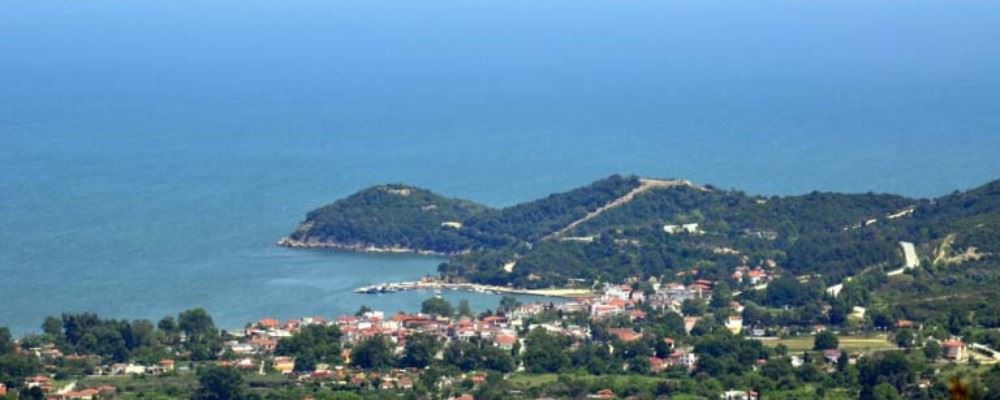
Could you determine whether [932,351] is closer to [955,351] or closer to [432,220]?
[955,351]

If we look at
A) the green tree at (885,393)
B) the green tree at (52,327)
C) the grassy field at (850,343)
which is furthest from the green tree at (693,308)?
the green tree at (52,327)

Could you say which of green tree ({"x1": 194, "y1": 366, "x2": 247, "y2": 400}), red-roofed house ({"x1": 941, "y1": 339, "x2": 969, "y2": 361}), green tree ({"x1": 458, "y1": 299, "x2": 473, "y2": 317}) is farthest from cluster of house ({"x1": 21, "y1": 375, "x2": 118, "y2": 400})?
red-roofed house ({"x1": 941, "y1": 339, "x2": 969, "y2": 361})

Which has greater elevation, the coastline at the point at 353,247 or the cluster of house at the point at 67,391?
the coastline at the point at 353,247

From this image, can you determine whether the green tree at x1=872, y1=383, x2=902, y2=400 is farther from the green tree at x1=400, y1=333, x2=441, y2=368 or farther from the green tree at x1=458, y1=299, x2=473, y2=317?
the green tree at x1=458, y1=299, x2=473, y2=317

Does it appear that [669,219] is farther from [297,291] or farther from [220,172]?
[220,172]

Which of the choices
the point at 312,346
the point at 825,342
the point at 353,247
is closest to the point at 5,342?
the point at 312,346

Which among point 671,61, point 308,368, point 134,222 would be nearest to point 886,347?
point 308,368

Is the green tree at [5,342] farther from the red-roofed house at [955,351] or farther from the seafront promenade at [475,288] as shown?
the red-roofed house at [955,351]
